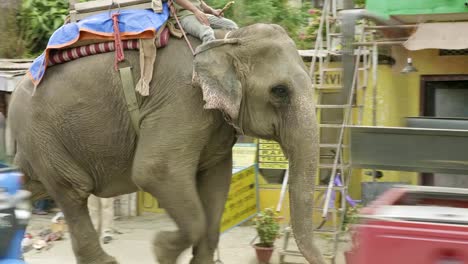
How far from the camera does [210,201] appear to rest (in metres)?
6.14

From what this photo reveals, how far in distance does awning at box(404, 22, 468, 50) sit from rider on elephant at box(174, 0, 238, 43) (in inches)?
133

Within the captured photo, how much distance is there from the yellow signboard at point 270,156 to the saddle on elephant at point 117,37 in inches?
186

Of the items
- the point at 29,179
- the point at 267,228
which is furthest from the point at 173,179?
the point at 267,228

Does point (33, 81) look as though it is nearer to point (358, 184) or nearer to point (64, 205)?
point (64, 205)

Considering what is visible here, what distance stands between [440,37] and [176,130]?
13.9 ft

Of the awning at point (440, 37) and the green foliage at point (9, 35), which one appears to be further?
the green foliage at point (9, 35)

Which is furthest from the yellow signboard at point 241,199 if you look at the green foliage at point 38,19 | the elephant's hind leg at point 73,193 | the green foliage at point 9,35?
the green foliage at point 9,35

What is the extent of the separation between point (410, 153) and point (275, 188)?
639 centimetres

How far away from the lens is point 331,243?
→ 8.84 m

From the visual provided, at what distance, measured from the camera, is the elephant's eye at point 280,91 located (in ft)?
17.9

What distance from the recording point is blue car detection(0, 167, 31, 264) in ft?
15.7

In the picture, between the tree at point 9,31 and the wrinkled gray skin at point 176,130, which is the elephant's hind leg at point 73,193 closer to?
the wrinkled gray skin at point 176,130

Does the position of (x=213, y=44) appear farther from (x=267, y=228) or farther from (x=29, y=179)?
(x=267, y=228)

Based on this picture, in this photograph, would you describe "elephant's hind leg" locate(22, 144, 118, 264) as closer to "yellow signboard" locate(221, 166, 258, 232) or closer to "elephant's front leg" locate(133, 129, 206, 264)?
"elephant's front leg" locate(133, 129, 206, 264)
